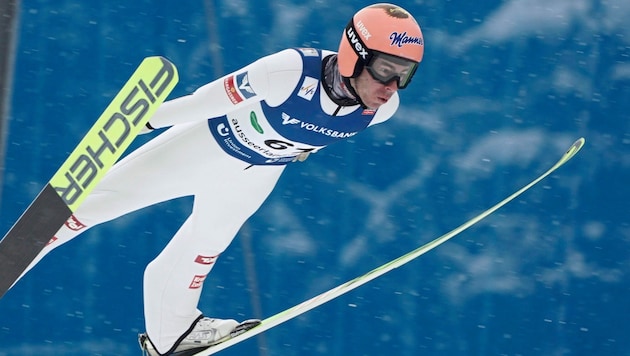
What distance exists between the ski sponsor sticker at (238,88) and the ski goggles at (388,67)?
0.33 metres

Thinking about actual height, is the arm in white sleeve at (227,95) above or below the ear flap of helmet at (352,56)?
below

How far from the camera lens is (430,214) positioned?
4504mm

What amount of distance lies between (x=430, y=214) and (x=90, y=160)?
75.5 inches

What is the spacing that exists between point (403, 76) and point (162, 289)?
1.09 meters

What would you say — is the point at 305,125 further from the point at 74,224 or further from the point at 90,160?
the point at 74,224

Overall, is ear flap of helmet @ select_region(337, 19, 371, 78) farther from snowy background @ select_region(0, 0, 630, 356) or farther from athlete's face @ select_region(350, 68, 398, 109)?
snowy background @ select_region(0, 0, 630, 356)

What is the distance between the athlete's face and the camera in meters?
3.12

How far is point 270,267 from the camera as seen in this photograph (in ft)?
14.8

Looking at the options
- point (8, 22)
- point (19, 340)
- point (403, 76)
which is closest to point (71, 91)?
point (8, 22)

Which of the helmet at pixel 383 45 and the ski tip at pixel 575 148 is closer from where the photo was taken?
the helmet at pixel 383 45

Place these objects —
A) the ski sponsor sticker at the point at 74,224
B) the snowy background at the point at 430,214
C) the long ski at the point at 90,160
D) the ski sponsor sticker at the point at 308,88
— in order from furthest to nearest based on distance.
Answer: the snowy background at the point at 430,214 → the ski sponsor sticker at the point at 74,224 → the ski sponsor sticker at the point at 308,88 → the long ski at the point at 90,160

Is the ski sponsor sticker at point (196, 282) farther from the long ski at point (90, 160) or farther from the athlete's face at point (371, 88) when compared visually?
the athlete's face at point (371, 88)

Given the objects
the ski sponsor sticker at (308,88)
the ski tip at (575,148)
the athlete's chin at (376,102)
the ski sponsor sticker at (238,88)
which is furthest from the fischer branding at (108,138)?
the ski tip at (575,148)

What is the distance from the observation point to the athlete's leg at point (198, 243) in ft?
11.4
